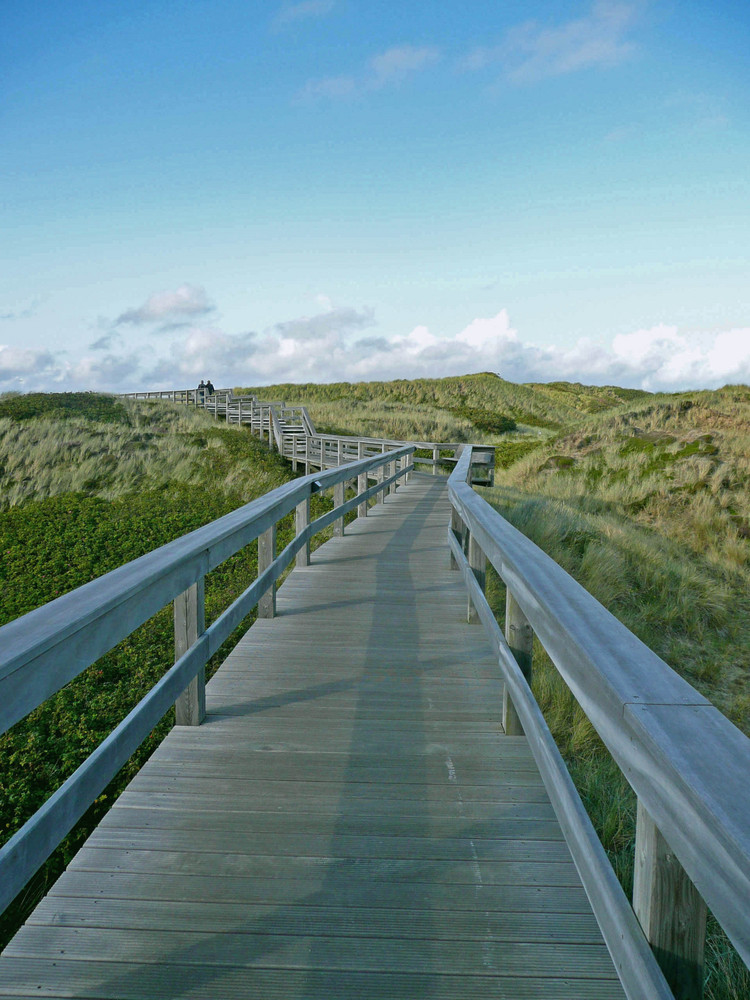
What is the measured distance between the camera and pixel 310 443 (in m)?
25.3

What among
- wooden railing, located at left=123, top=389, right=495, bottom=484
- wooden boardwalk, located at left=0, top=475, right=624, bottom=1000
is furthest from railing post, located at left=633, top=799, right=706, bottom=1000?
wooden railing, located at left=123, top=389, right=495, bottom=484

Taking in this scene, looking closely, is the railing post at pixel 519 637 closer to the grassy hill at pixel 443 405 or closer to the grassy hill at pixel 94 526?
the grassy hill at pixel 94 526

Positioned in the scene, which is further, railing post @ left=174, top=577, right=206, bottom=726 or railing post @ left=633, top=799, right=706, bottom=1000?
railing post @ left=174, top=577, right=206, bottom=726

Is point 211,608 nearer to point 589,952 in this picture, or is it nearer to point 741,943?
point 589,952

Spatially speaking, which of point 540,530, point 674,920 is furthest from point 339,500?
point 674,920

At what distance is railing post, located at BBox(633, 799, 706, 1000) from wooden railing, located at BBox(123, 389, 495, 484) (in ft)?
48.9

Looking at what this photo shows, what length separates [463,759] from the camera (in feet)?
10.9

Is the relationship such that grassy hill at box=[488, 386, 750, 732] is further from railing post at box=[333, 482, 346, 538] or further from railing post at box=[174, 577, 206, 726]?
railing post at box=[174, 577, 206, 726]

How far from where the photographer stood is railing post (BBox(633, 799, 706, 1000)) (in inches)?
53.1

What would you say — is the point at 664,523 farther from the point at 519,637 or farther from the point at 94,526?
the point at 519,637

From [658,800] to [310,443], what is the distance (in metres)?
24.3

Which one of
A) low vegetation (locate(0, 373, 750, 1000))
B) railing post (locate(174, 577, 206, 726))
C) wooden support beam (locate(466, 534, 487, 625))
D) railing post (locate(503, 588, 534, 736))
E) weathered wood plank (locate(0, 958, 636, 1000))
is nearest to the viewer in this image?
weathered wood plank (locate(0, 958, 636, 1000))

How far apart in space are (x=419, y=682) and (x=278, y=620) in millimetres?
1661

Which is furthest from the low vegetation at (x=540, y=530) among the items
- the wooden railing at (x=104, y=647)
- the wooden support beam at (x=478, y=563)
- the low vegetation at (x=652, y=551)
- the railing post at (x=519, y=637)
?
the wooden railing at (x=104, y=647)
